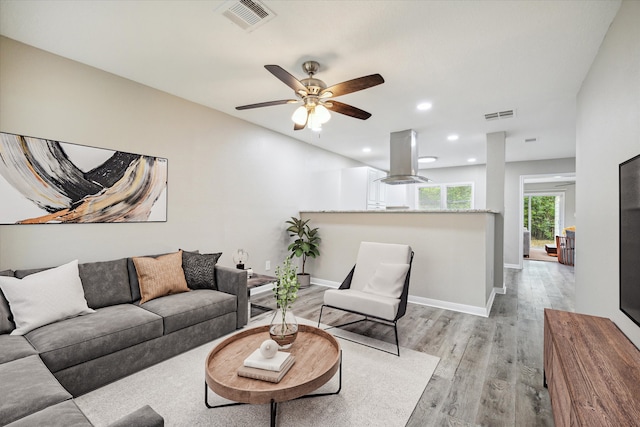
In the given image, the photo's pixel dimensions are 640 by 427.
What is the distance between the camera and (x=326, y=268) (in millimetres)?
4922

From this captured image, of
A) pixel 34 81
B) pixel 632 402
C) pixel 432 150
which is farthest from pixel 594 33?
pixel 34 81

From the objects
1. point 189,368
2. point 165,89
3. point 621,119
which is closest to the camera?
point 621,119

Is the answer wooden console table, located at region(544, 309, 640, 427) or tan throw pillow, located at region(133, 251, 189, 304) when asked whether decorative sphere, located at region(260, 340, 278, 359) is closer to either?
wooden console table, located at region(544, 309, 640, 427)

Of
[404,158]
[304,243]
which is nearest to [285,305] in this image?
[304,243]

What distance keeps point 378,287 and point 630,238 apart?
1.91 metres

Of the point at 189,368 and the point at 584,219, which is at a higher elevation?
the point at 584,219

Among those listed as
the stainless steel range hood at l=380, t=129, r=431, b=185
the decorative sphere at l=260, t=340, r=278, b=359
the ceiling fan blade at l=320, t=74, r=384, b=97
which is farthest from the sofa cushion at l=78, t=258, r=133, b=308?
the stainless steel range hood at l=380, t=129, r=431, b=185

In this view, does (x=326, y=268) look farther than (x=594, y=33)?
Yes

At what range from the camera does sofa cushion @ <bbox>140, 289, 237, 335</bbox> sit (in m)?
2.39

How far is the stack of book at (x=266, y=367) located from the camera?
1560 mm

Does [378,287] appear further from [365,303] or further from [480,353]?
[480,353]

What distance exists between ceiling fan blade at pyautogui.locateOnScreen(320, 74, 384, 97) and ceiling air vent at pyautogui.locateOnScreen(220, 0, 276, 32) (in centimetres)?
67

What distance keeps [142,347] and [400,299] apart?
2.23 m

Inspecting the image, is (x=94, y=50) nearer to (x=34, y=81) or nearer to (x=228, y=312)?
(x=34, y=81)
